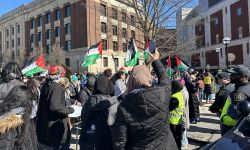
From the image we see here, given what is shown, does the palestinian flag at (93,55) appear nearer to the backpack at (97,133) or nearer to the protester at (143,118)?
the backpack at (97,133)

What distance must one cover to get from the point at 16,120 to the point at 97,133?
99 cm

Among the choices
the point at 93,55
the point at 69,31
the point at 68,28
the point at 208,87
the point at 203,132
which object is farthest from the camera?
the point at 68,28

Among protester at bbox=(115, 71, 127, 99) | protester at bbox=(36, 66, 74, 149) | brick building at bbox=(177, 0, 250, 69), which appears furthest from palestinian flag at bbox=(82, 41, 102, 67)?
brick building at bbox=(177, 0, 250, 69)

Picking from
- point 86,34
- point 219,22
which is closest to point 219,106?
point 86,34

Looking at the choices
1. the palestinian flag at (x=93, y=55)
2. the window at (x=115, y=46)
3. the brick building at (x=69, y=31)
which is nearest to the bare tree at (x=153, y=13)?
the palestinian flag at (x=93, y=55)

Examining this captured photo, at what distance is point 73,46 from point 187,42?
110ft

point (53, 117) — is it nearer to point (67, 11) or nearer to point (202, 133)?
point (202, 133)

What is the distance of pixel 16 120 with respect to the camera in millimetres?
3387

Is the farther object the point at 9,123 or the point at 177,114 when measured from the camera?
the point at 177,114

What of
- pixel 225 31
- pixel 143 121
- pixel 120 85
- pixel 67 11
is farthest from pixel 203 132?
pixel 225 31

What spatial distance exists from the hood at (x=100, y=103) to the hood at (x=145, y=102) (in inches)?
30.2

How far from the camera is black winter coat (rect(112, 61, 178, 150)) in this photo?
2.88 m

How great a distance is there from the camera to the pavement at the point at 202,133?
7287 mm

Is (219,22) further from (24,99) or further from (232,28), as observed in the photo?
(24,99)
